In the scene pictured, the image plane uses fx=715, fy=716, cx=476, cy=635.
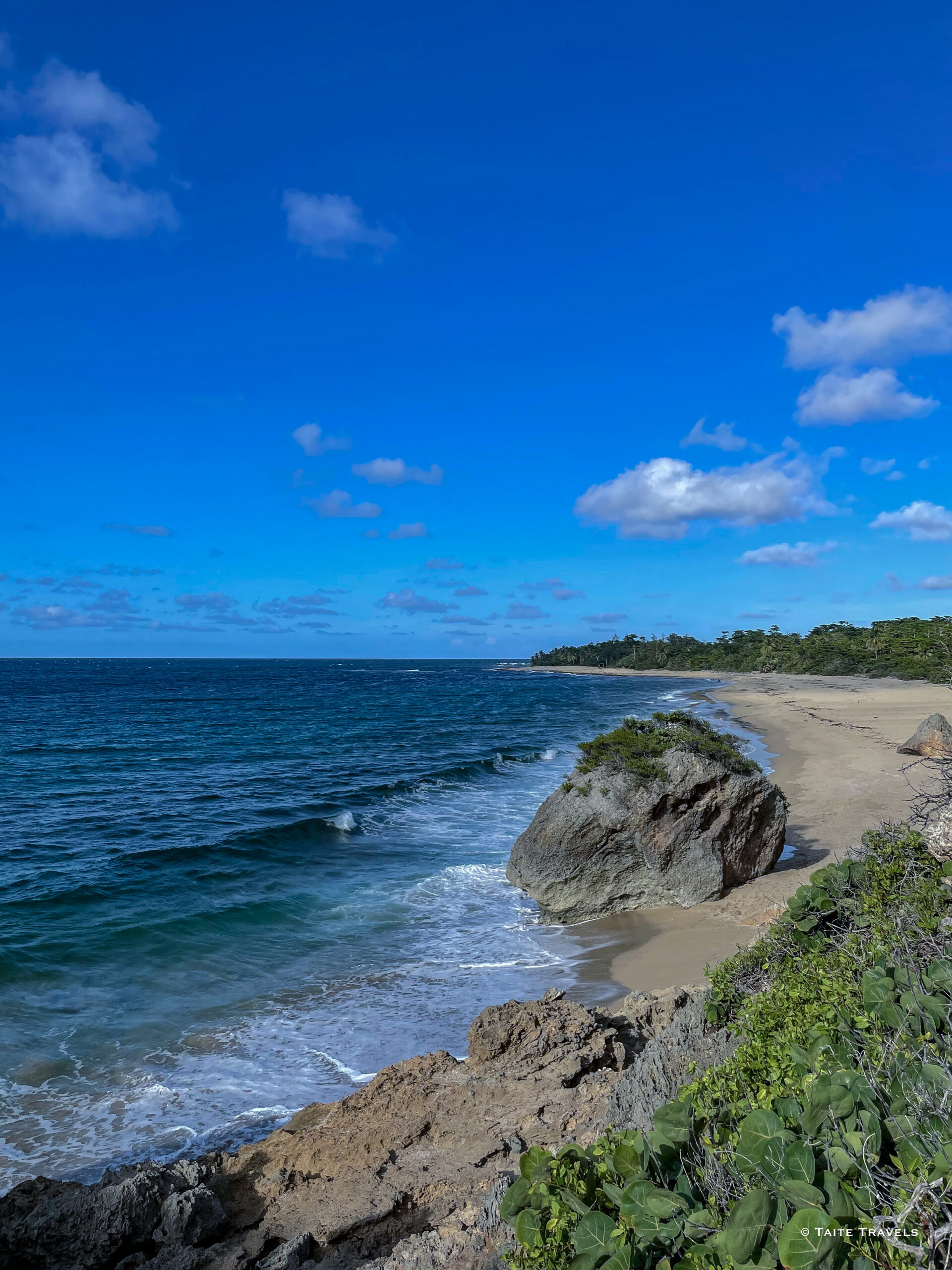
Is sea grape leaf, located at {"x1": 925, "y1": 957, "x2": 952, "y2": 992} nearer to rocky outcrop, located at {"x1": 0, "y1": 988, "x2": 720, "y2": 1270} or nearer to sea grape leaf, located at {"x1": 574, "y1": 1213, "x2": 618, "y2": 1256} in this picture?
rocky outcrop, located at {"x1": 0, "y1": 988, "x2": 720, "y2": 1270}

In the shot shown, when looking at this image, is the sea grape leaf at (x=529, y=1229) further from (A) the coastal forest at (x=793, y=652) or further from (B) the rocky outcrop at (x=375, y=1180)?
(A) the coastal forest at (x=793, y=652)

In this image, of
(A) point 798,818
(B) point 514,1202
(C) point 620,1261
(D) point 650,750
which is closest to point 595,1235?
(C) point 620,1261

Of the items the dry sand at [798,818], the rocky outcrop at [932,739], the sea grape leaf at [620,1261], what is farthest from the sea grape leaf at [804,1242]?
the rocky outcrop at [932,739]

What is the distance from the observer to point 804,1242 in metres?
2.63

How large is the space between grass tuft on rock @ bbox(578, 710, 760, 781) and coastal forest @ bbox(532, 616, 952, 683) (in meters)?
42.7

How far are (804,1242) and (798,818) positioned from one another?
17156 mm

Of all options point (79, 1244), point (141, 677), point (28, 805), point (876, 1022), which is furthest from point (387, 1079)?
point (141, 677)

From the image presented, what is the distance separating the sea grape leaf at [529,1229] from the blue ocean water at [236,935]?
5003 mm

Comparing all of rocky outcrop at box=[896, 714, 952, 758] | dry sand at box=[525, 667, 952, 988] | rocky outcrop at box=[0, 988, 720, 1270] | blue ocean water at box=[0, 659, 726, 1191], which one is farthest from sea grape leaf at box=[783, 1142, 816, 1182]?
rocky outcrop at box=[896, 714, 952, 758]

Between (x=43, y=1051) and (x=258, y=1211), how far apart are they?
574 cm

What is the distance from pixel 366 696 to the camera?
76.8 metres

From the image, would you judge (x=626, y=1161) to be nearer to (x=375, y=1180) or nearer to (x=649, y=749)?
(x=375, y=1180)

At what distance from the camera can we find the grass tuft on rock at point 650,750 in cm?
1355

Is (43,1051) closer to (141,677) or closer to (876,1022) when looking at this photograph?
(876,1022)
